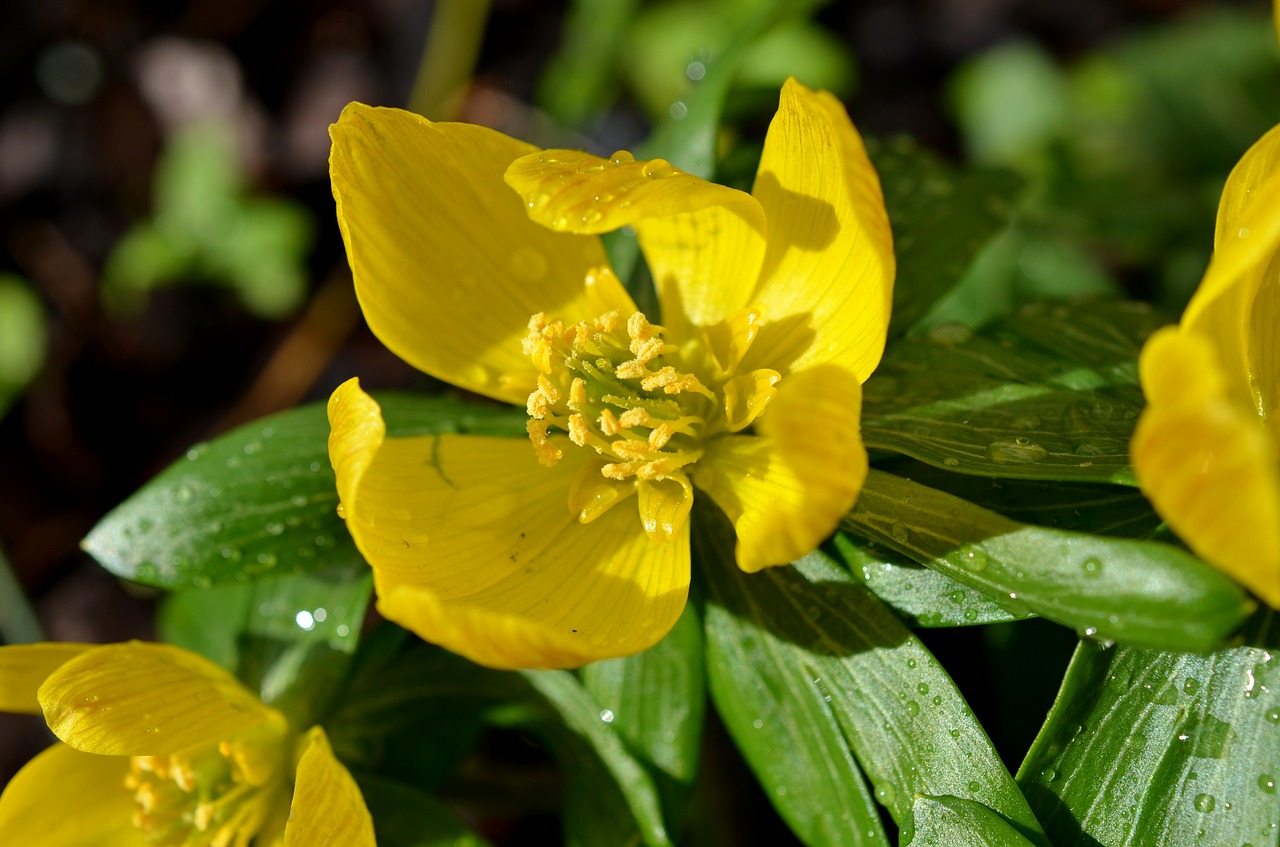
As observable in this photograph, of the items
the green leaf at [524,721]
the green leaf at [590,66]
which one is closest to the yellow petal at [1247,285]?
the green leaf at [524,721]

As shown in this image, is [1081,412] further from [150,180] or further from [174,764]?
[150,180]

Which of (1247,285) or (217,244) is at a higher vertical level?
(1247,285)

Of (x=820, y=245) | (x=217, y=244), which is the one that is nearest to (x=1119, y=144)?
(x=820, y=245)

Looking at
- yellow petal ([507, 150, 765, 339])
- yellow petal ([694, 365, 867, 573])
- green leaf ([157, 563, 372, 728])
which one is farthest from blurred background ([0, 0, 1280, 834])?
yellow petal ([694, 365, 867, 573])

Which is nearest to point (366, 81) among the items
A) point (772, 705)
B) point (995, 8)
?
point (995, 8)

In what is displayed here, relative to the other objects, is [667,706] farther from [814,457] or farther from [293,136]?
[293,136]

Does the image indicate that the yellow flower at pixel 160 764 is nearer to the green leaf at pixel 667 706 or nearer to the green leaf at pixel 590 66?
the green leaf at pixel 667 706
